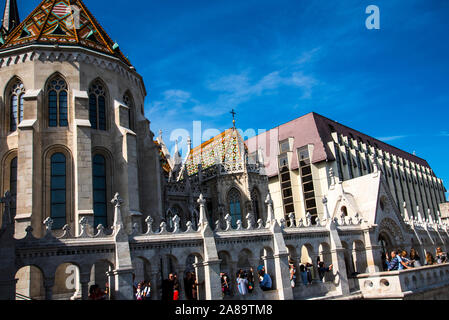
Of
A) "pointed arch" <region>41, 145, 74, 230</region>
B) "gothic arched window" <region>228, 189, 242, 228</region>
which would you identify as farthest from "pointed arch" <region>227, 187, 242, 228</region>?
"pointed arch" <region>41, 145, 74, 230</region>

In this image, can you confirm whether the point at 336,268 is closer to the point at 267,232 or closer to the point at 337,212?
the point at 267,232

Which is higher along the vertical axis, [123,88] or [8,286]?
[123,88]

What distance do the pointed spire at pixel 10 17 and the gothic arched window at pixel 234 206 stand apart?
26542 mm

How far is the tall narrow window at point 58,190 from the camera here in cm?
2158

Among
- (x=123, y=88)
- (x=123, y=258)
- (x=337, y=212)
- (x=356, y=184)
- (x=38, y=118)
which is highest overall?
(x=123, y=88)

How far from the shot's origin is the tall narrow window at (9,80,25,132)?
2339cm

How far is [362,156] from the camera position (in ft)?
157

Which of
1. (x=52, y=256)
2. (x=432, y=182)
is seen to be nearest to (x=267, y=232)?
(x=52, y=256)

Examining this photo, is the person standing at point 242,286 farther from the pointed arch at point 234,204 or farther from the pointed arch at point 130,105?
the pointed arch at point 234,204

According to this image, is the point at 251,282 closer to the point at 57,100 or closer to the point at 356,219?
the point at 356,219

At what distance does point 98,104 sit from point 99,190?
17.6 feet

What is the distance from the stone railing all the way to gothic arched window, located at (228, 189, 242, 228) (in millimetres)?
14973

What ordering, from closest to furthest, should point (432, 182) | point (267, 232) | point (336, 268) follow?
point (267, 232), point (336, 268), point (432, 182)
